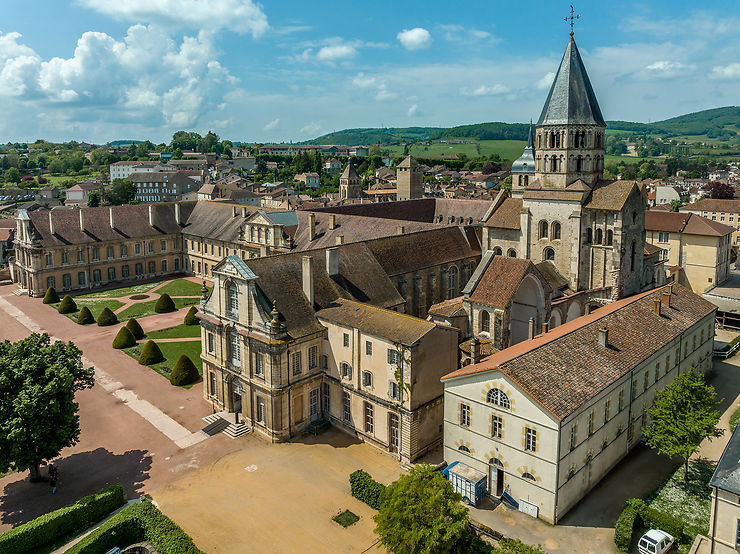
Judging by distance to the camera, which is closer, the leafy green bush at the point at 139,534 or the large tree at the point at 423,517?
the large tree at the point at 423,517

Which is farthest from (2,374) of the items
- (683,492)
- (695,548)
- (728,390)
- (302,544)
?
(728,390)

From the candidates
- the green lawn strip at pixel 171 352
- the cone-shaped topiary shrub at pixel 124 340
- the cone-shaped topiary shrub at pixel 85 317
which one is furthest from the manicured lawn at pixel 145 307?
the green lawn strip at pixel 171 352

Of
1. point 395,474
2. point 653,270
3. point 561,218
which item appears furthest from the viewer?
point 653,270

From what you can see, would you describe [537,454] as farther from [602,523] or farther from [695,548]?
[695,548]

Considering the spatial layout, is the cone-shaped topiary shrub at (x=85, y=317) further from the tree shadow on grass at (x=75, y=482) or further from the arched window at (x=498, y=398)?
the arched window at (x=498, y=398)

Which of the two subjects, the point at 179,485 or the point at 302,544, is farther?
the point at 179,485
